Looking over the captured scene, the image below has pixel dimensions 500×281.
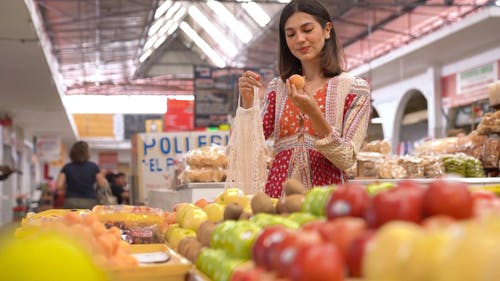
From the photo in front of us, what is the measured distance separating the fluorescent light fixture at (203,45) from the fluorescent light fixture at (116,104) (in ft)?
16.4

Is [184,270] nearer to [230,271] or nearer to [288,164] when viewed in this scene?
[230,271]

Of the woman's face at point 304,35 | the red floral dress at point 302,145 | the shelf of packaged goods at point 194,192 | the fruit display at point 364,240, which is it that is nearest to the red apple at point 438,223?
the fruit display at point 364,240

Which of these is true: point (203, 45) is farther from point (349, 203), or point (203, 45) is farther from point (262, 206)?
point (349, 203)

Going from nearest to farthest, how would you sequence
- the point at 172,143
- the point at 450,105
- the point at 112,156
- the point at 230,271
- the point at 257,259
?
the point at 257,259
the point at 230,271
the point at 172,143
the point at 450,105
the point at 112,156

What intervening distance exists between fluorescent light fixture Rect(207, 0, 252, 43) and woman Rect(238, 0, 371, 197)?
15.7m

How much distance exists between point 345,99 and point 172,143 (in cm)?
520

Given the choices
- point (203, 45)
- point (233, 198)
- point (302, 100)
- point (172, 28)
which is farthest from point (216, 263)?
point (203, 45)

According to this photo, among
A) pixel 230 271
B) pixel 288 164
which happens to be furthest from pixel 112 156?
pixel 230 271

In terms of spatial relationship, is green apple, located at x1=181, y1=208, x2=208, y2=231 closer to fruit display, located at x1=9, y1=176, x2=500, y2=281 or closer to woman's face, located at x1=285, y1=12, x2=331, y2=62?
fruit display, located at x1=9, y1=176, x2=500, y2=281

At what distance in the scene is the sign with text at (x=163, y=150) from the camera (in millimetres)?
7609

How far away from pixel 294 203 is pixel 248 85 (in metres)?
1.28

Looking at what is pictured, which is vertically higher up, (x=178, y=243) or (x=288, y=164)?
(x=288, y=164)

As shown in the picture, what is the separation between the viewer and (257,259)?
1291 millimetres

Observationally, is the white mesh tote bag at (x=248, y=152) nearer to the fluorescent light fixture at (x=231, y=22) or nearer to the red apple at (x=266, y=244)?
the red apple at (x=266, y=244)
